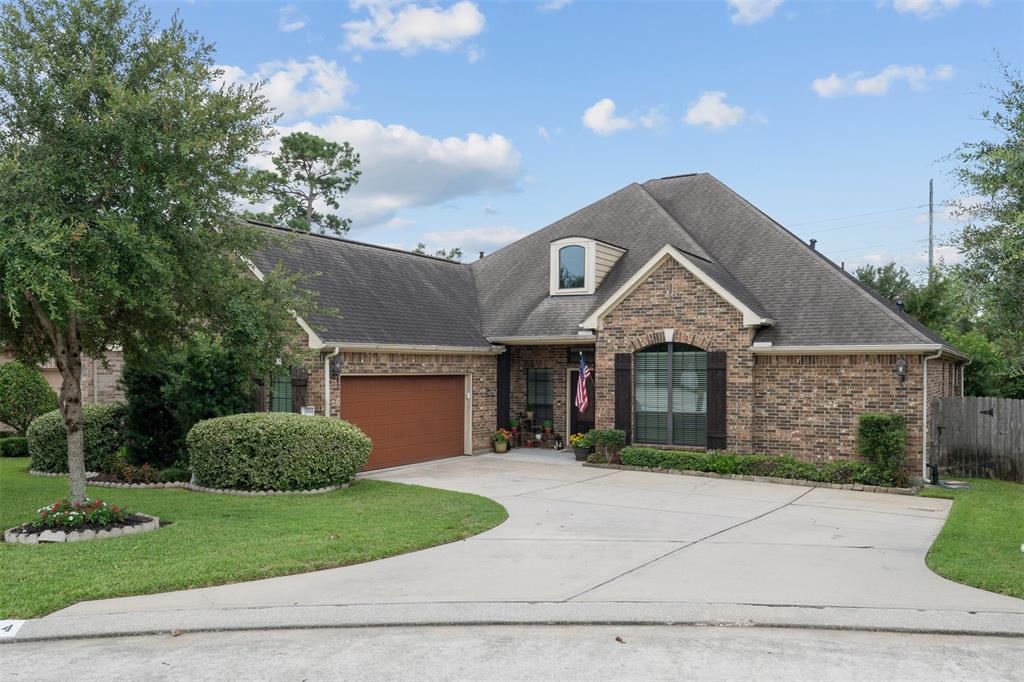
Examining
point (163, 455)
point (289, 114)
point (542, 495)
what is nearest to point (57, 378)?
point (163, 455)

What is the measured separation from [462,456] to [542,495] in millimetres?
6134

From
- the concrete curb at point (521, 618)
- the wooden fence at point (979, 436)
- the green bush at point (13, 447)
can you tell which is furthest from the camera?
the green bush at point (13, 447)

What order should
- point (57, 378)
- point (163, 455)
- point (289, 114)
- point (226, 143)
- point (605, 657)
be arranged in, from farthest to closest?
1. point (57, 378)
2. point (163, 455)
3. point (289, 114)
4. point (226, 143)
5. point (605, 657)

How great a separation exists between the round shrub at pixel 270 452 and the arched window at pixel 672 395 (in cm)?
689

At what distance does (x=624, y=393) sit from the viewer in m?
18.0

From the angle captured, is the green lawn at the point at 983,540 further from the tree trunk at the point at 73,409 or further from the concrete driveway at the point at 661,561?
the tree trunk at the point at 73,409

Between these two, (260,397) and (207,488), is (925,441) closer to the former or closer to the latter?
(207,488)

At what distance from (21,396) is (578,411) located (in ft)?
47.5

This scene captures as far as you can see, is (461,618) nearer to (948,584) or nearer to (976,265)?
(948,584)

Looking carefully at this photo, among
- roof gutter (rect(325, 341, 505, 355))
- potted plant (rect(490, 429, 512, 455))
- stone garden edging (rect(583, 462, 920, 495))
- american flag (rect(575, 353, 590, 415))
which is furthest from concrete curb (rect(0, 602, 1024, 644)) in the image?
potted plant (rect(490, 429, 512, 455))

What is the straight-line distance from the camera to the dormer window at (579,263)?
2055 cm

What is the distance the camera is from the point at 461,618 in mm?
6750

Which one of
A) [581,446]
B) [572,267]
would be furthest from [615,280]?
[581,446]

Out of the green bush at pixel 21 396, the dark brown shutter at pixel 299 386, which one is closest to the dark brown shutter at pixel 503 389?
the dark brown shutter at pixel 299 386
